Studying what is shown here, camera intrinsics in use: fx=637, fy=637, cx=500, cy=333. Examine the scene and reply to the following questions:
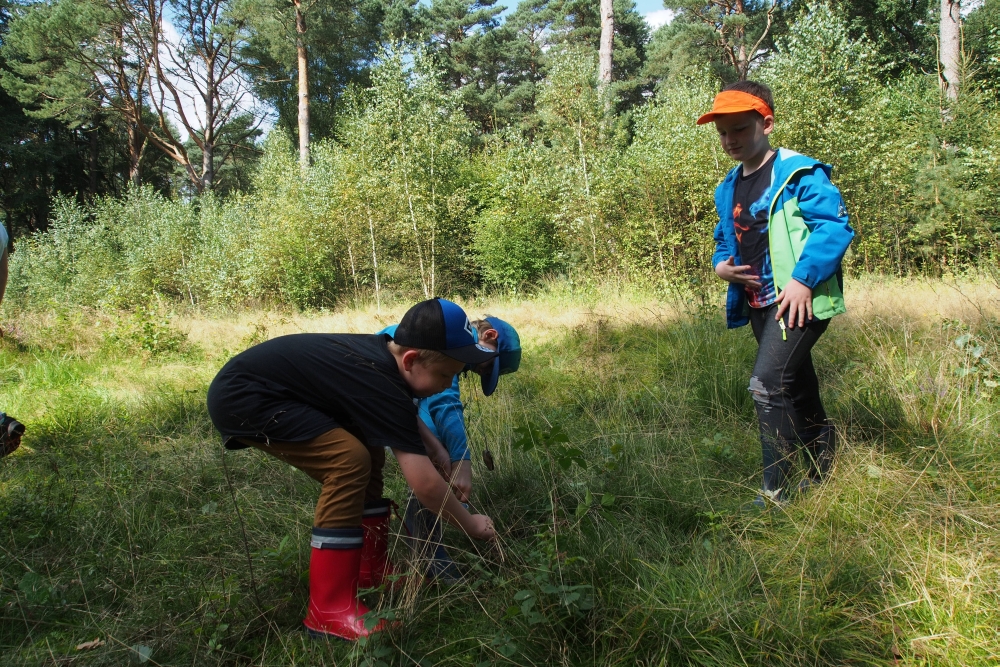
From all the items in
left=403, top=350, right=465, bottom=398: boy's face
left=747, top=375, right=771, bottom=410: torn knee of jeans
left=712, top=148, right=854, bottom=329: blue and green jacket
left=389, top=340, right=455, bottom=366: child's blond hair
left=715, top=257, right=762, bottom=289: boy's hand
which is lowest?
left=747, top=375, right=771, bottom=410: torn knee of jeans

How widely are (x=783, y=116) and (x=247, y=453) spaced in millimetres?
13230

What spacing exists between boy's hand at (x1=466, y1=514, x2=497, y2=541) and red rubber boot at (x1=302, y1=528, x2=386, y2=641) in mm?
376

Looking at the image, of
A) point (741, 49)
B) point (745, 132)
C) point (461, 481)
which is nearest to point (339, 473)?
point (461, 481)

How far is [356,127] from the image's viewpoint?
1797 centimetres

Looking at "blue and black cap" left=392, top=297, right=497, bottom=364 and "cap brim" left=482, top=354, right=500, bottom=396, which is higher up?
"blue and black cap" left=392, top=297, right=497, bottom=364

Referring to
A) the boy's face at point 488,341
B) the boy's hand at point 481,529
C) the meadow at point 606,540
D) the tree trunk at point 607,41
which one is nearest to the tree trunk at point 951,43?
the tree trunk at point 607,41

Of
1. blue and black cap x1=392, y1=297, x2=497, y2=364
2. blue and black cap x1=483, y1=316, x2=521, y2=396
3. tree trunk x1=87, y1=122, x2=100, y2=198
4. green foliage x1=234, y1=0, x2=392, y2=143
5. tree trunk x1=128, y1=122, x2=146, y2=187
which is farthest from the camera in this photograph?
tree trunk x1=87, y1=122, x2=100, y2=198

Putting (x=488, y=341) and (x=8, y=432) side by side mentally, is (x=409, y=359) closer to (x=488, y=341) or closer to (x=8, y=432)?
(x=488, y=341)

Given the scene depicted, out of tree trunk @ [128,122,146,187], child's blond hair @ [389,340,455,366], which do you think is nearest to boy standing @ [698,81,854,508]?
child's blond hair @ [389,340,455,366]

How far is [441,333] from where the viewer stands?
209cm

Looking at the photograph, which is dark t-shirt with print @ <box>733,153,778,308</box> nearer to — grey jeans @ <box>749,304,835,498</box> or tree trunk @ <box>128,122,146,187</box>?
grey jeans @ <box>749,304,835,498</box>

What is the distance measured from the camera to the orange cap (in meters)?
2.50

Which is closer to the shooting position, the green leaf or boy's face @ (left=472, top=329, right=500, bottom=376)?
the green leaf

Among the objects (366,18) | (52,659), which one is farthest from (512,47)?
(52,659)
